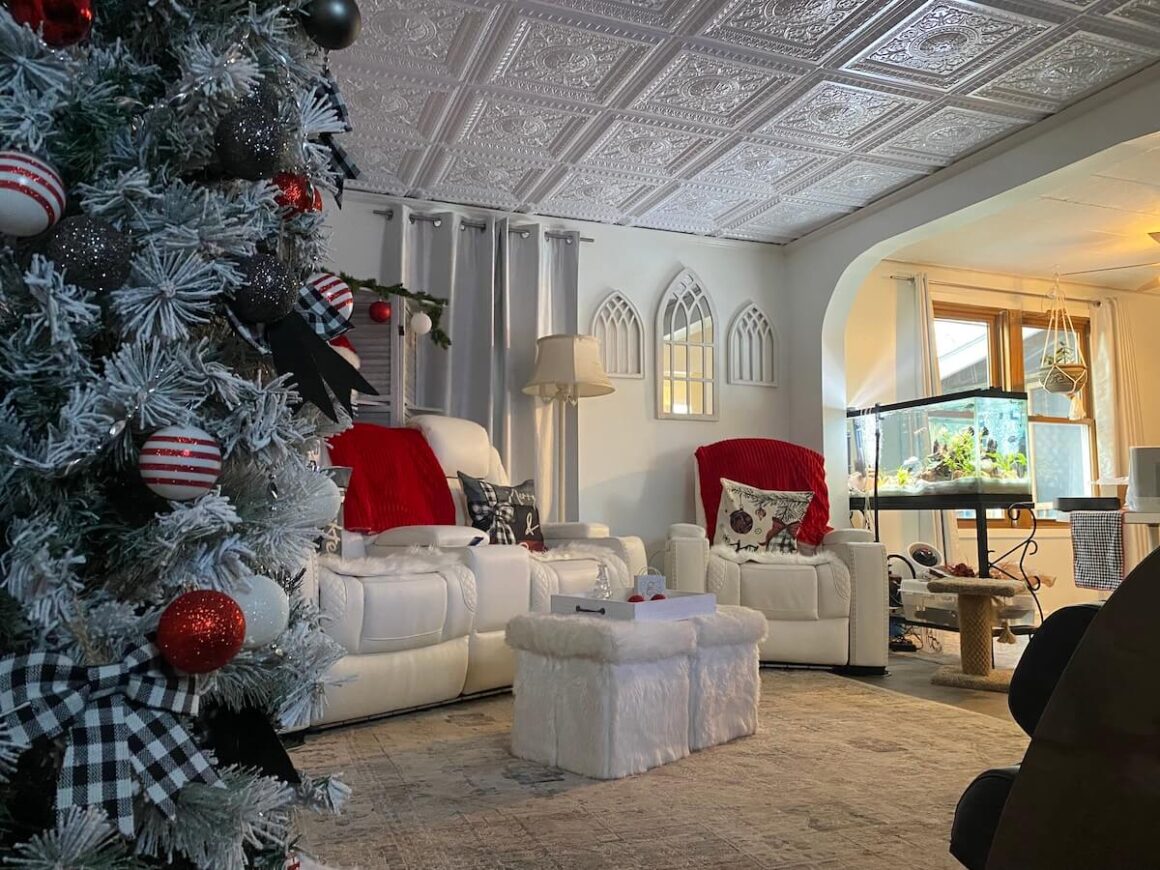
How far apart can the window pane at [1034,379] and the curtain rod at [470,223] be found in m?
3.67

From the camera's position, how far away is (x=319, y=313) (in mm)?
1066

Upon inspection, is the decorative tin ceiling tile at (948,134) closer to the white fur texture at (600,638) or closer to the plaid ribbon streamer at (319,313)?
the white fur texture at (600,638)

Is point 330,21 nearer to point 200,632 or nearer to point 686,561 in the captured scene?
point 200,632

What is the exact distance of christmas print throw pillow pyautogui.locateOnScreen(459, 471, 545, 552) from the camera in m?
3.83

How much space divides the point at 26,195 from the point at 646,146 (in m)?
3.77

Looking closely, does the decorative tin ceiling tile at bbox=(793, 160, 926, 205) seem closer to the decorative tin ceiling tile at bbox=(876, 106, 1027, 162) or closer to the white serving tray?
the decorative tin ceiling tile at bbox=(876, 106, 1027, 162)

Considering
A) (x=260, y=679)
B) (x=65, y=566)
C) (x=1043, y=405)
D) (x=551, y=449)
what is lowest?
(x=260, y=679)

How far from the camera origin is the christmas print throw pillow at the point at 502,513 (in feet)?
12.6

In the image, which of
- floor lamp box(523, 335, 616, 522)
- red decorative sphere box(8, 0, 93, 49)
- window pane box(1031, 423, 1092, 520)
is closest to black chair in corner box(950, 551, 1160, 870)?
red decorative sphere box(8, 0, 93, 49)

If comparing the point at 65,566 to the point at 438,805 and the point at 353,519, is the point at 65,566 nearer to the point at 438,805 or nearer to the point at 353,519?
the point at 438,805

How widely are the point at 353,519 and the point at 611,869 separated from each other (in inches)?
88.1

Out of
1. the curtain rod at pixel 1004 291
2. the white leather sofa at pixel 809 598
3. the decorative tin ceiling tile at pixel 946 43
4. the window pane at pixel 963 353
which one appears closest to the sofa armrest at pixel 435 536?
the white leather sofa at pixel 809 598

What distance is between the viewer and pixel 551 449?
5074 mm

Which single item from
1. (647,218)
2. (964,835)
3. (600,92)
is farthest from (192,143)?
(647,218)
